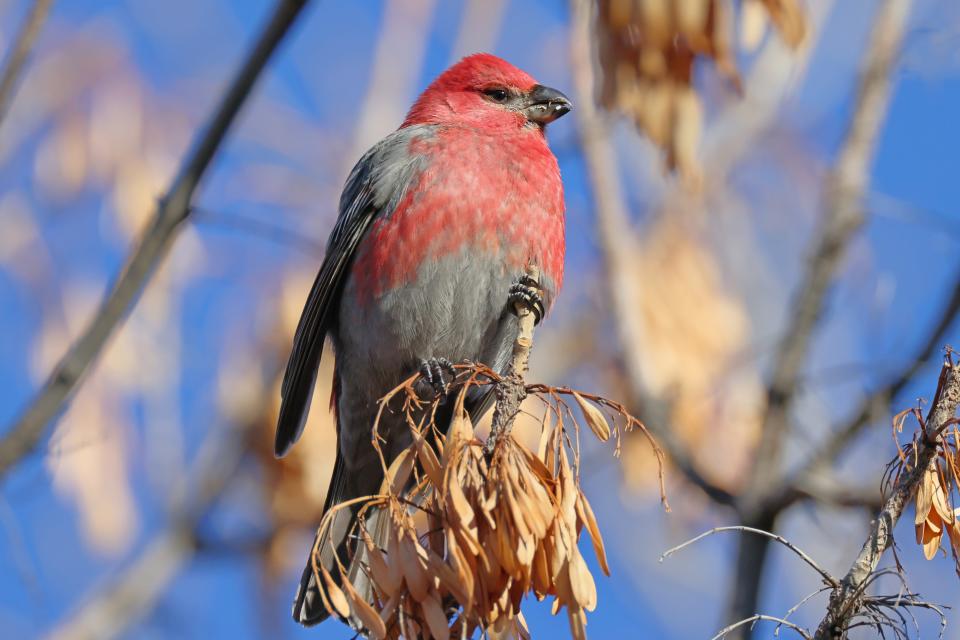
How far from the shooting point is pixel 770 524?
5211 mm

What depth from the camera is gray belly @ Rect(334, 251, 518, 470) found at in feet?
13.8

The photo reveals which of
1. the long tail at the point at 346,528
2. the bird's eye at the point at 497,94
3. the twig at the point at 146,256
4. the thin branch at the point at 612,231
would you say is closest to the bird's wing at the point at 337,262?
the long tail at the point at 346,528

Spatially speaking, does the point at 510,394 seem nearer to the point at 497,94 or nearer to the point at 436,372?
the point at 436,372

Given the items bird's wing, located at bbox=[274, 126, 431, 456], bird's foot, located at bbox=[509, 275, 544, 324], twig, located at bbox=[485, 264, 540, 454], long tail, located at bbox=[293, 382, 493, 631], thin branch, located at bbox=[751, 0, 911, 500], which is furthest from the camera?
thin branch, located at bbox=[751, 0, 911, 500]

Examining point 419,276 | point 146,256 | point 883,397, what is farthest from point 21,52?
point 883,397

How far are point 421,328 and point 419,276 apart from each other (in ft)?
0.65

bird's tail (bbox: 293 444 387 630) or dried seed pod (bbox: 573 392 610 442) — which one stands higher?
dried seed pod (bbox: 573 392 610 442)

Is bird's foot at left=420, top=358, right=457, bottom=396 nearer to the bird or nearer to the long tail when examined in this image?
the bird

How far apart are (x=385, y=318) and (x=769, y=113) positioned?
3.47 meters

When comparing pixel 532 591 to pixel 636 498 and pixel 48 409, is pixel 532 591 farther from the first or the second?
pixel 636 498

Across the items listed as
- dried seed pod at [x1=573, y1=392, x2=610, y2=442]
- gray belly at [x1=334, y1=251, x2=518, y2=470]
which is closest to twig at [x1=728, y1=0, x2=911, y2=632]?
gray belly at [x1=334, y1=251, x2=518, y2=470]

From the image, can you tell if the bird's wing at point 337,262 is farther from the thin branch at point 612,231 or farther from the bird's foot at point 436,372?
the thin branch at point 612,231

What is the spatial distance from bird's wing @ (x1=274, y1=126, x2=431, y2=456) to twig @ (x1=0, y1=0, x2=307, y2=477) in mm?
1150

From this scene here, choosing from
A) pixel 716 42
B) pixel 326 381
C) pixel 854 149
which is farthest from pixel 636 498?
pixel 716 42
